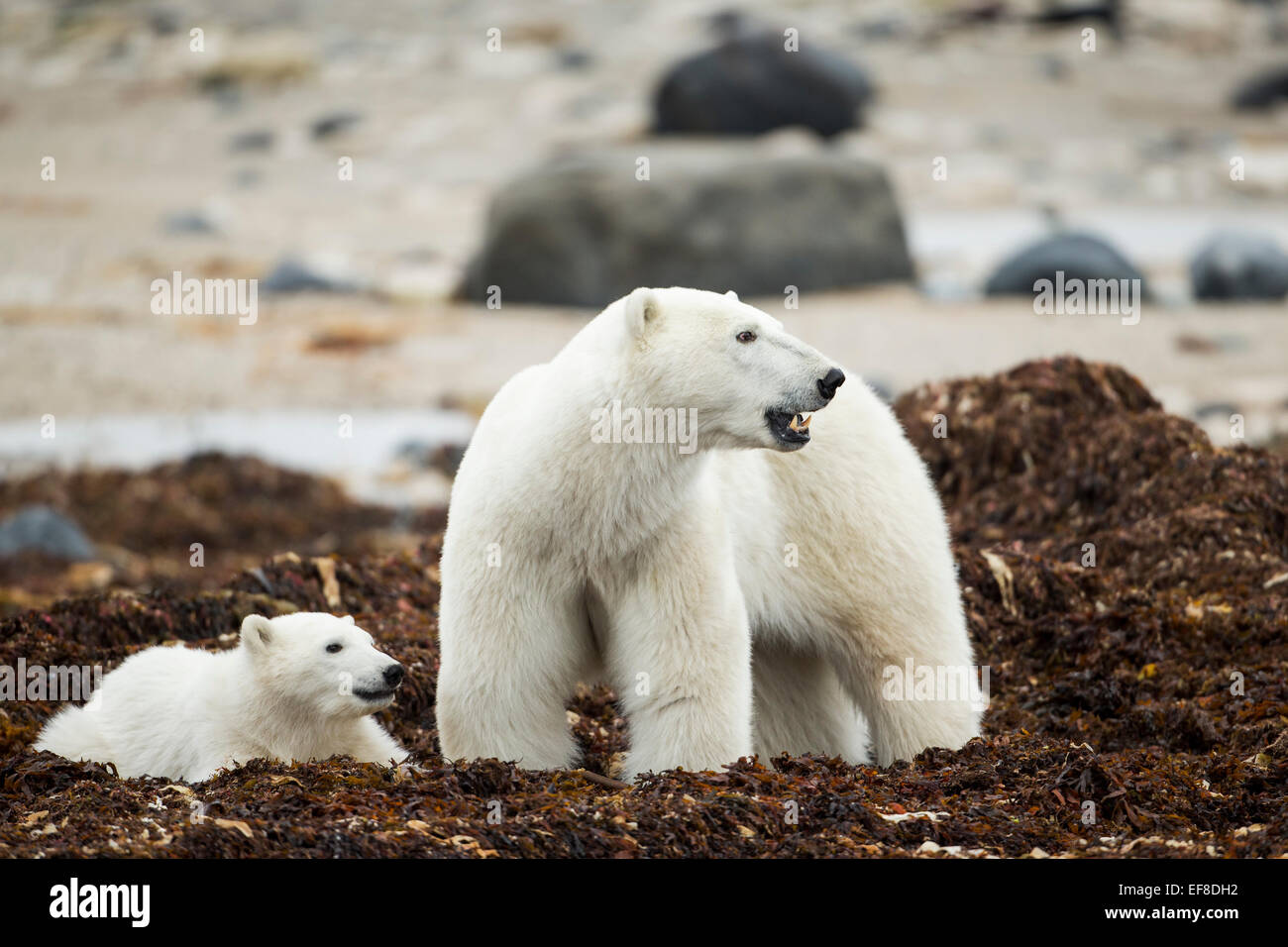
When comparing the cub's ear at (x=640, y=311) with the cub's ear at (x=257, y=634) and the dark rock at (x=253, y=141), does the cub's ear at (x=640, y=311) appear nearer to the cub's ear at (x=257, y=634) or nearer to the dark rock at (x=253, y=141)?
the cub's ear at (x=257, y=634)

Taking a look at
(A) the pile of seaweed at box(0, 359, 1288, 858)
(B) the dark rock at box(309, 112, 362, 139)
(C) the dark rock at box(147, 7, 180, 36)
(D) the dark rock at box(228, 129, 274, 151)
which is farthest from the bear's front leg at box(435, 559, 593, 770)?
(C) the dark rock at box(147, 7, 180, 36)

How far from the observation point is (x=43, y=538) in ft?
34.1

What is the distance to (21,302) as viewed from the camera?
16.8 meters

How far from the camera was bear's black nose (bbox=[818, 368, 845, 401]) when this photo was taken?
404cm

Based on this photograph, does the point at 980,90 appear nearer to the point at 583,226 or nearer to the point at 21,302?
the point at 583,226

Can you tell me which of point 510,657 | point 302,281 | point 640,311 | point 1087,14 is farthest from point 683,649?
point 1087,14

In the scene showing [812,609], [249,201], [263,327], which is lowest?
[812,609]

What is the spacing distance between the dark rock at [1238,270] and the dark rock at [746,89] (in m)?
7.97

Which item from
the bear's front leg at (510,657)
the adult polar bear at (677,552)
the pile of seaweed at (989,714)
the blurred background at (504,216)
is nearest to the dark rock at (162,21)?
the blurred background at (504,216)

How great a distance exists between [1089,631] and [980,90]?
2380 cm

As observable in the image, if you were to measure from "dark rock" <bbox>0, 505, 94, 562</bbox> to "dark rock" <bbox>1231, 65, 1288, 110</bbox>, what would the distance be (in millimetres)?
22837

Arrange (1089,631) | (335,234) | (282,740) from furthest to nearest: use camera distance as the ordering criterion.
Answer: (335,234) < (1089,631) < (282,740)

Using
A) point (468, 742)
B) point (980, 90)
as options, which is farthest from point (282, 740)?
point (980, 90)

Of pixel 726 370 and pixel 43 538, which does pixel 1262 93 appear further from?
pixel 726 370
